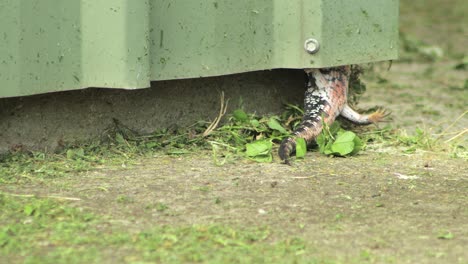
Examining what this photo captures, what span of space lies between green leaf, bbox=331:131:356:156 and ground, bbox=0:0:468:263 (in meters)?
0.05

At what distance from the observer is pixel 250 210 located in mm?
3361

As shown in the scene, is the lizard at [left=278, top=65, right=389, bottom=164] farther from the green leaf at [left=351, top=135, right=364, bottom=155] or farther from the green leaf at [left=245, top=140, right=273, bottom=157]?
the green leaf at [left=245, top=140, right=273, bottom=157]

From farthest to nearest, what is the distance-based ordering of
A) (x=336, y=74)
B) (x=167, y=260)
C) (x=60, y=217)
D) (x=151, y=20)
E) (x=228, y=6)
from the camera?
(x=336, y=74)
(x=228, y=6)
(x=151, y=20)
(x=60, y=217)
(x=167, y=260)

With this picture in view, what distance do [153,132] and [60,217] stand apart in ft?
4.05

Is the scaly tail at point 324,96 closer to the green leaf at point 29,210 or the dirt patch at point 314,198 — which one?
the dirt patch at point 314,198

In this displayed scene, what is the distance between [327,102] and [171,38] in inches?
37.2

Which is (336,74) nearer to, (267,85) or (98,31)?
(267,85)

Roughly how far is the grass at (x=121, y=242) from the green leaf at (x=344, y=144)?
48.7 inches

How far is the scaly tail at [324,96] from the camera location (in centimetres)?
455

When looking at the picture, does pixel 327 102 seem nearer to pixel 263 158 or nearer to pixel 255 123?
pixel 255 123

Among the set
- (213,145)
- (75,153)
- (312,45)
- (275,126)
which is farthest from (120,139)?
(312,45)

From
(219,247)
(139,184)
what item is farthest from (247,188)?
(219,247)

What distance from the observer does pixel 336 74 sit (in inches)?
185

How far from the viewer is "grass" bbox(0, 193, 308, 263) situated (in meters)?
2.82
